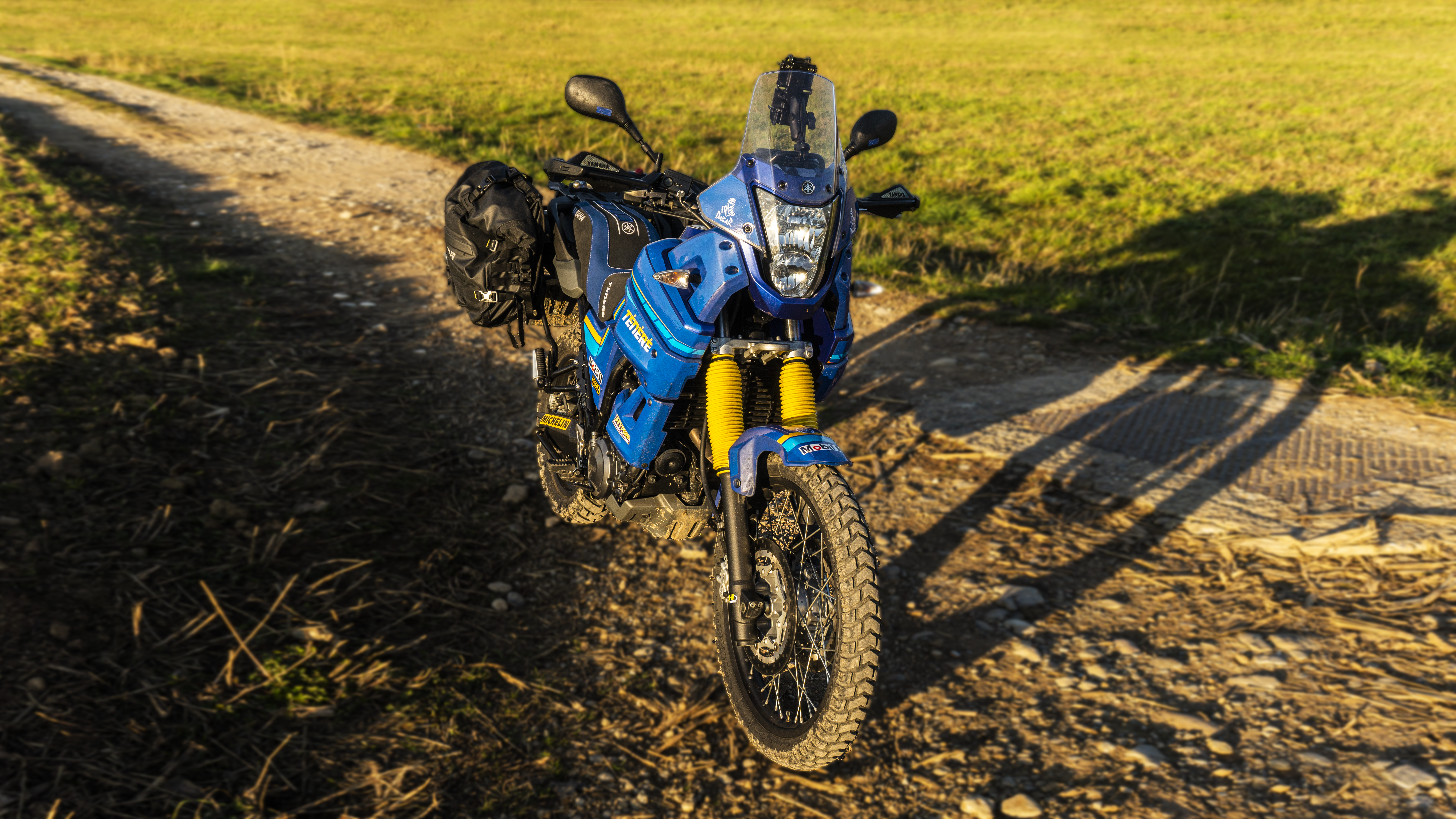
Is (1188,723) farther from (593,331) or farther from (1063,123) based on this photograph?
(1063,123)

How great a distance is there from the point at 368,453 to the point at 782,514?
101 inches

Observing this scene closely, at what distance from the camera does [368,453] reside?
180 inches

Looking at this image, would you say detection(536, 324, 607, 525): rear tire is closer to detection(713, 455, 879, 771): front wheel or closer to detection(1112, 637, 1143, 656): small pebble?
detection(713, 455, 879, 771): front wheel

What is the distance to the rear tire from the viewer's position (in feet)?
13.8

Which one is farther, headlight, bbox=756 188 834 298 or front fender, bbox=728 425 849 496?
headlight, bbox=756 188 834 298

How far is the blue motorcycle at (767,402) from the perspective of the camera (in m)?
2.78

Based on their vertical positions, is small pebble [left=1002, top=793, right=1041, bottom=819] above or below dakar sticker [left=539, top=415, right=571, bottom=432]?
below

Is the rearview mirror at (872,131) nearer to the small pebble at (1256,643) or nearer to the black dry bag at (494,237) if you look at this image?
the black dry bag at (494,237)

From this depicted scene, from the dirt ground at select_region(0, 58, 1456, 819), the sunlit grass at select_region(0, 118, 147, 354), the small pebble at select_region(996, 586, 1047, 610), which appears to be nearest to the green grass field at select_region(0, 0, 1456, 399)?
the dirt ground at select_region(0, 58, 1456, 819)

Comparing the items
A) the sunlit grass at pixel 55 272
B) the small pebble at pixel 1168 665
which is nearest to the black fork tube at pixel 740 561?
the small pebble at pixel 1168 665

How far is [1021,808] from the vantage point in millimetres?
2816

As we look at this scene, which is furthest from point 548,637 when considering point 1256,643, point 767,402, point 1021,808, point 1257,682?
point 1256,643

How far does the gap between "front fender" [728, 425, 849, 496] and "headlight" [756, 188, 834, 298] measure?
0.46 m

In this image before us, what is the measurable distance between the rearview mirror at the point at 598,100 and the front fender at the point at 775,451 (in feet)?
4.47
